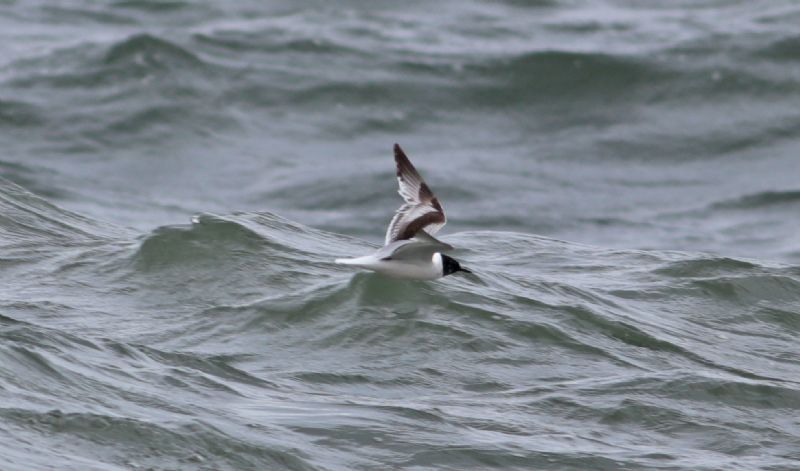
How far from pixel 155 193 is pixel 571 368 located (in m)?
13.3

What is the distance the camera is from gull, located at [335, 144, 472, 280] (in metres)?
10.6

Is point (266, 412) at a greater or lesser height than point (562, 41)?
lesser

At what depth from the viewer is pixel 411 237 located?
34.6 feet

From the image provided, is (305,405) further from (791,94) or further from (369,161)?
(791,94)

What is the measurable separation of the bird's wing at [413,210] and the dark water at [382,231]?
3.15 feet

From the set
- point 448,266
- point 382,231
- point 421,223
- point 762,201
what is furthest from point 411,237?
point 762,201

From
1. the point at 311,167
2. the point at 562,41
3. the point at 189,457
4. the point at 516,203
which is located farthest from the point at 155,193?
the point at 189,457

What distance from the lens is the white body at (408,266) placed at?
10812 millimetres

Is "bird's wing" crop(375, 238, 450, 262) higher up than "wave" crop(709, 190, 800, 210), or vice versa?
"bird's wing" crop(375, 238, 450, 262)

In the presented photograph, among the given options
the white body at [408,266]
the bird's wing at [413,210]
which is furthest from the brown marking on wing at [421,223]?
the white body at [408,266]

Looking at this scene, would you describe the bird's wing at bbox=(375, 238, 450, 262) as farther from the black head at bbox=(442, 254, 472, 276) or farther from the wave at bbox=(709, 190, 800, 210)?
the wave at bbox=(709, 190, 800, 210)

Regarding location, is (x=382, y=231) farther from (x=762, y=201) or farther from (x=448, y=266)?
(x=448, y=266)

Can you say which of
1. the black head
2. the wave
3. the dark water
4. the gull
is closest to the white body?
the gull

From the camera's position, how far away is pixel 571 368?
36.7ft
